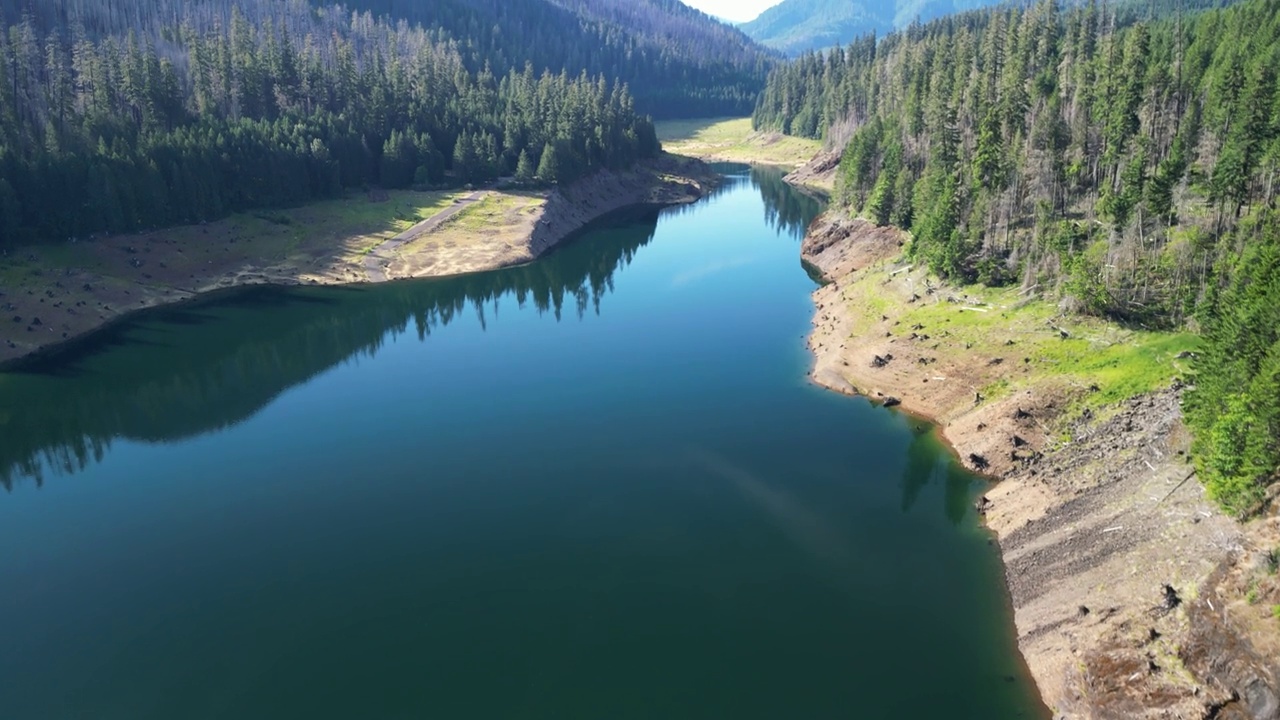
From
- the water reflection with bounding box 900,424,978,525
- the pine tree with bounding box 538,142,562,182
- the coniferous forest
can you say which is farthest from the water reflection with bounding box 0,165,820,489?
the water reflection with bounding box 900,424,978,525

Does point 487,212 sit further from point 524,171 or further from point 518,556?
point 518,556

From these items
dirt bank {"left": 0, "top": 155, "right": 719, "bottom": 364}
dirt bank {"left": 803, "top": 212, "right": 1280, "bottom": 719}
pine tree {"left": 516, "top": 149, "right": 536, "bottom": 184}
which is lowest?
dirt bank {"left": 803, "top": 212, "right": 1280, "bottom": 719}

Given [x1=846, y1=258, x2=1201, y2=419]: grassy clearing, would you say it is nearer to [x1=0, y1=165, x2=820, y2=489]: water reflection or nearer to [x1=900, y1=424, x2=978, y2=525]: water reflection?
[x1=900, y1=424, x2=978, y2=525]: water reflection

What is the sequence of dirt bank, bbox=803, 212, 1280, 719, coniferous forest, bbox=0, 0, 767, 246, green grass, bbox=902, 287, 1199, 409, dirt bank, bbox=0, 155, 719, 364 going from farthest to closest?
coniferous forest, bbox=0, 0, 767, 246, dirt bank, bbox=0, 155, 719, 364, green grass, bbox=902, 287, 1199, 409, dirt bank, bbox=803, 212, 1280, 719

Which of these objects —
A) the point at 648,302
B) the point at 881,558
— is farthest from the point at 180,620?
the point at 648,302

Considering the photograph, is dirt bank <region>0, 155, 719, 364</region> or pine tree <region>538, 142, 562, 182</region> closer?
dirt bank <region>0, 155, 719, 364</region>

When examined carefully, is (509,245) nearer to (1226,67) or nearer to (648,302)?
(648,302)
